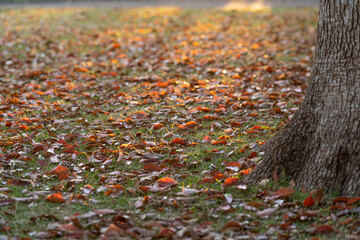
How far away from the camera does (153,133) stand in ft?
16.4

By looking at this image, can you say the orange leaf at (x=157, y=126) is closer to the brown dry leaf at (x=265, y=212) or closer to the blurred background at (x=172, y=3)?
the brown dry leaf at (x=265, y=212)

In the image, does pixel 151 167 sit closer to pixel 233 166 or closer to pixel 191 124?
pixel 233 166

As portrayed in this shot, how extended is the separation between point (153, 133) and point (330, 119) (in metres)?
2.08

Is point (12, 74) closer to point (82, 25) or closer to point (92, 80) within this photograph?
point (92, 80)

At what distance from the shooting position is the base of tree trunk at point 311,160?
3422mm

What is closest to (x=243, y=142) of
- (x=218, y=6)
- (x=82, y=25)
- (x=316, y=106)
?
(x=316, y=106)

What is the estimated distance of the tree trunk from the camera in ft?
11.3

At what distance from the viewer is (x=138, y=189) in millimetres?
3773

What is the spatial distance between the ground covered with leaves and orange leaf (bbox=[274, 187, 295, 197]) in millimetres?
11

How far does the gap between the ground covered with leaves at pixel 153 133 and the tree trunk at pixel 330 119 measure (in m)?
0.14

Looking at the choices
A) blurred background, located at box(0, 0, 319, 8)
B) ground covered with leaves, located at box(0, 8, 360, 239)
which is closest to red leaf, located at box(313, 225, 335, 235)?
ground covered with leaves, located at box(0, 8, 360, 239)

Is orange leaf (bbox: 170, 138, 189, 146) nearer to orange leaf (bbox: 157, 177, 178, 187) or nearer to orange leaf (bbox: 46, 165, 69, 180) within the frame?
orange leaf (bbox: 157, 177, 178, 187)

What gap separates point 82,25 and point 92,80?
173 inches

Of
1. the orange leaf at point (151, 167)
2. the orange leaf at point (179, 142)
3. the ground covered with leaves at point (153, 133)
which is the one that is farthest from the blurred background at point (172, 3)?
the orange leaf at point (151, 167)
